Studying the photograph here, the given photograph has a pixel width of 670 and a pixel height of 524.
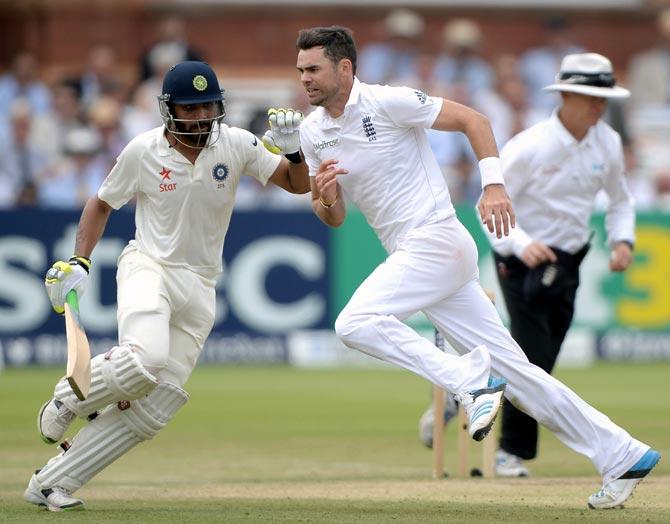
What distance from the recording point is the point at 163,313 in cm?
686

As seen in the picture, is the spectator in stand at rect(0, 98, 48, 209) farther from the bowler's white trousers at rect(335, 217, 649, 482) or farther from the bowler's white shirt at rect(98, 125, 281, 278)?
the bowler's white trousers at rect(335, 217, 649, 482)

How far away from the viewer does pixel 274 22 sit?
21172mm

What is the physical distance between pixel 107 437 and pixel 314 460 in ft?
7.81

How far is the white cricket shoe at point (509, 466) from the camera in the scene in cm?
850

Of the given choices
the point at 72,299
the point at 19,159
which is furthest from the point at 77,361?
the point at 19,159

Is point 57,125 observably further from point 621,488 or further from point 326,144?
point 621,488

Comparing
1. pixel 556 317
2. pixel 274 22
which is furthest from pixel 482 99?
pixel 556 317

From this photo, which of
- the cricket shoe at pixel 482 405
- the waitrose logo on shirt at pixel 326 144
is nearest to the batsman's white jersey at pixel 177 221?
the waitrose logo on shirt at pixel 326 144

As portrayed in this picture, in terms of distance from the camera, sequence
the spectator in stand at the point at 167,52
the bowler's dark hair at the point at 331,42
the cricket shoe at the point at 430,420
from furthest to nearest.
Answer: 1. the spectator in stand at the point at 167,52
2. the cricket shoe at the point at 430,420
3. the bowler's dark hair at the point at 331,42

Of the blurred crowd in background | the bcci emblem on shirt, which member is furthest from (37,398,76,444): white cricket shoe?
the blurred crowd in background

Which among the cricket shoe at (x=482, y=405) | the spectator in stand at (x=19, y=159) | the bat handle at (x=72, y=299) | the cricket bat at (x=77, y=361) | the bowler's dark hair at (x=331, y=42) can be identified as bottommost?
the cricket shoe at (x=482, y=405)

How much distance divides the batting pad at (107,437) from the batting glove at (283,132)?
1196 millimetres

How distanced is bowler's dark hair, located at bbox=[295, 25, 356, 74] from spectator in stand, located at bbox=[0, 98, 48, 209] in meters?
9.28

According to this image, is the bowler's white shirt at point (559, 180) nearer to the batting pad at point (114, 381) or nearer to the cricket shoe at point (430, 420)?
the cricket shoe at point (430, 420)
